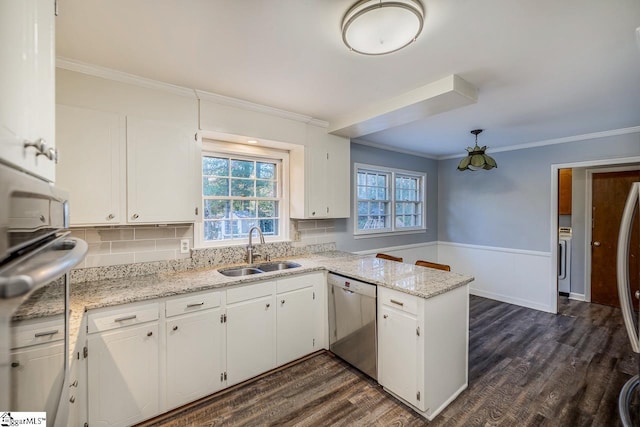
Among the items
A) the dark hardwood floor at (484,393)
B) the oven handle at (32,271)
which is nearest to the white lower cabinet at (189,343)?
the dark hardwood floor at (484,393)

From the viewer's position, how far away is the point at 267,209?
335 cm

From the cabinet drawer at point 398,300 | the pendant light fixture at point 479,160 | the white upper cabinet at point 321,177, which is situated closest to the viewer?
the cabinet drawer at point 398,300

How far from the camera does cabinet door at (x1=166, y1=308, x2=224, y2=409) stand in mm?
1990

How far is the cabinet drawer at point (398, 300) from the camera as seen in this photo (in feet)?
6.52

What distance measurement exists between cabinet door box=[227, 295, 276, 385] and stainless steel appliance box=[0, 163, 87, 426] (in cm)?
146

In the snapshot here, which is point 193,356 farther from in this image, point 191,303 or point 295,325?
point 295,325

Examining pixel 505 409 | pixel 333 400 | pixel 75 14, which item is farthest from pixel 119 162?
pixel 505 409

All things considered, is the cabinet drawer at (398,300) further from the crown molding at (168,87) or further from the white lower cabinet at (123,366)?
the crown molding at (168,87)

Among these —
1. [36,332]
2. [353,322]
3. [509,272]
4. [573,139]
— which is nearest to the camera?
[36,332]

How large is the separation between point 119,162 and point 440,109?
2.74 metres

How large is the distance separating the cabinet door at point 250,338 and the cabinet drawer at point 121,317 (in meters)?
0.56

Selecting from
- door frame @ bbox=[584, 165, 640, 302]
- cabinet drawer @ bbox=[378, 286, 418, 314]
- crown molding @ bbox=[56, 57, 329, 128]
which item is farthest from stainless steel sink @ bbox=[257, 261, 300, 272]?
door frame @ bbox=[584, 165, 640, 302]

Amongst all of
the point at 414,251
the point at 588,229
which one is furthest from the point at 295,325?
the point at 588,229

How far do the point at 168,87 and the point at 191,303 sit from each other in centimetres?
177
